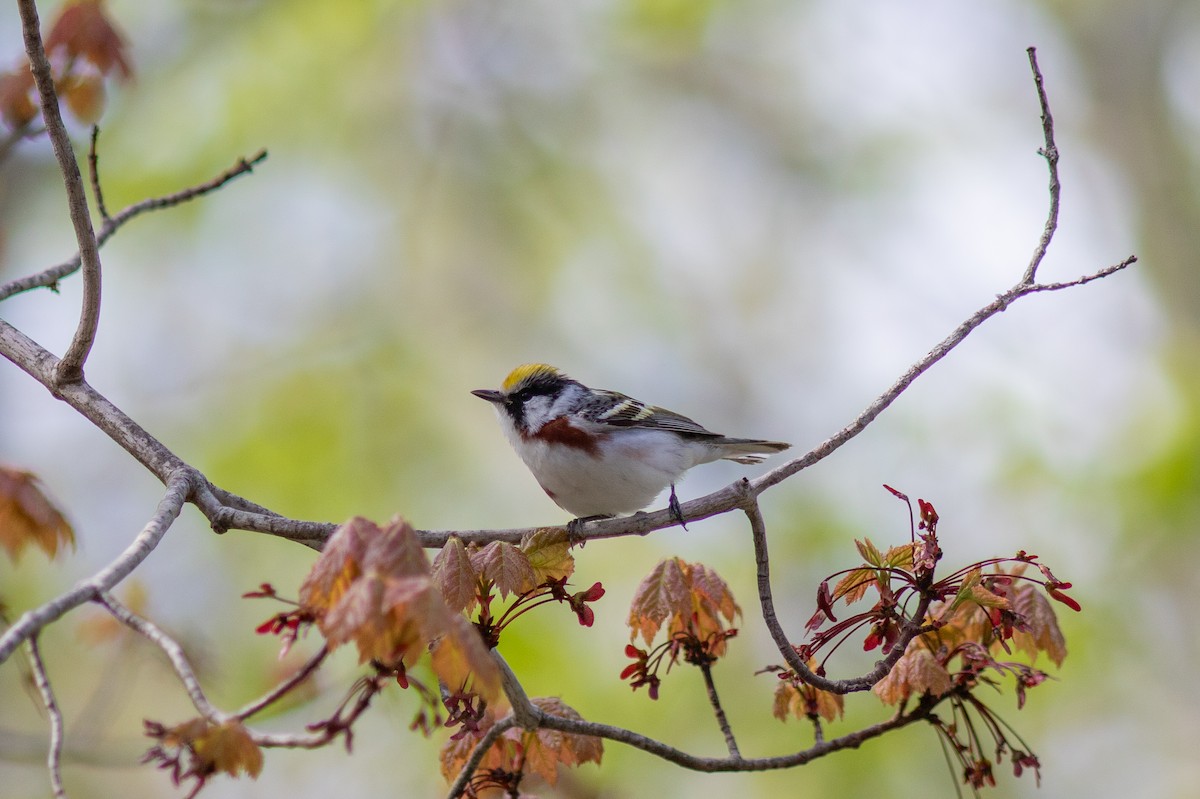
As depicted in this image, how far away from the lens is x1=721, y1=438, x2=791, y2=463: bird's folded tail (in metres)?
5.09

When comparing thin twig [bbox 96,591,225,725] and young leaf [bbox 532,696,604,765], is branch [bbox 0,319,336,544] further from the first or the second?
young leaf [bbox 532,696,604,765]

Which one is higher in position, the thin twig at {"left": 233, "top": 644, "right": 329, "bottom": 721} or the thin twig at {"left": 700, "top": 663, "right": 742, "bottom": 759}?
the thin twig at {"left": 700, "top": 663, "right": 742, "bottom": 759}

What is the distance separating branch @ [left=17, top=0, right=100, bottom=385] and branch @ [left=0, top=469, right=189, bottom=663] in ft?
1.99

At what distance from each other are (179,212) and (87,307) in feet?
30.8

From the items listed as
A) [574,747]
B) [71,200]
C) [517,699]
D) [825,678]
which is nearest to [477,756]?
[517,699]

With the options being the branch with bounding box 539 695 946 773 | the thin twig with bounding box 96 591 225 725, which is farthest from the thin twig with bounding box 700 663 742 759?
the thin twig with bounding box 96 591 225 725

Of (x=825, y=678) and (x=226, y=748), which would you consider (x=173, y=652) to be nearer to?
(x=226, y=748)

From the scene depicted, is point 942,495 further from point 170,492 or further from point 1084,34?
point 170,492

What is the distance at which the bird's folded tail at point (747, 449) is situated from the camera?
5.09 meters

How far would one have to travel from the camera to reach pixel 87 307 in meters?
2.82

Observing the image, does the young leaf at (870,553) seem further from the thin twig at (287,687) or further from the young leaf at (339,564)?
the thin twig at (287,687)

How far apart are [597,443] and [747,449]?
98 centimetres

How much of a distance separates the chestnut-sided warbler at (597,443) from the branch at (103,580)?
7.15ft

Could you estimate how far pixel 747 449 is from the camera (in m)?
5.24
